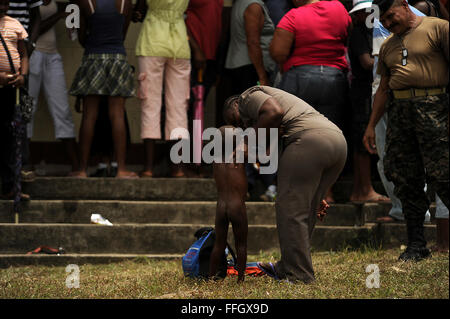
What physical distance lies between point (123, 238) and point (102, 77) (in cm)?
196

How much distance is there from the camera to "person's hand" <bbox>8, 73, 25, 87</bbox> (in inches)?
300

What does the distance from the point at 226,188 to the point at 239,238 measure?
42 centimetres

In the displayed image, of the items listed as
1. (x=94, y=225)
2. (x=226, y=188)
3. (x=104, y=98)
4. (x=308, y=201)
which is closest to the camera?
(x=308, y=201)

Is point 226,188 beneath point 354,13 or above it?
beneath

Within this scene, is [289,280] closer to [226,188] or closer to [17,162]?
[226,188]

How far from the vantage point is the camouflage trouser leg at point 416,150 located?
6035 millimetres

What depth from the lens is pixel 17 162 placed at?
7598 mm

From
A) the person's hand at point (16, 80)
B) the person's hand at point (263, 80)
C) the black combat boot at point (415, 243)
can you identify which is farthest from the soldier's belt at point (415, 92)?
the person's hand at point (16, 80)

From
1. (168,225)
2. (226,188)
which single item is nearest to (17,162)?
(168,225)

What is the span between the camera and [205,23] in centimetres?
862

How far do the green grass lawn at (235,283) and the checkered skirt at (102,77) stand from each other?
2153 mm

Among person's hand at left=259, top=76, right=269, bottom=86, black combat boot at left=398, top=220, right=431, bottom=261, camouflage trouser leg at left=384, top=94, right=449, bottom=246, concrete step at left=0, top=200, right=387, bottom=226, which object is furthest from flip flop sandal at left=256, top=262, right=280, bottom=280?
person's hand at left=259, top=76, right=269, bottom=86

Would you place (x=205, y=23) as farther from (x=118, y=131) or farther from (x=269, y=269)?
(x=269, y=269)

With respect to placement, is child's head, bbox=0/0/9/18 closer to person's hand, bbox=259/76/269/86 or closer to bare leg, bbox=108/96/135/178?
bare leg, bbox=108/96/135/178
